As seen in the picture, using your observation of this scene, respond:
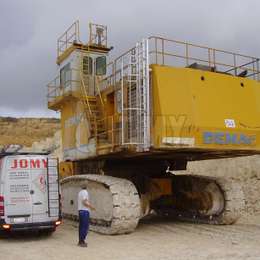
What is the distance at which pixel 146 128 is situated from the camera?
12.9m

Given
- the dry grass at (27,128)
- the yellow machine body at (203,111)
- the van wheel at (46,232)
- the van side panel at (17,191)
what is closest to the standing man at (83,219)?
the van side panel at (17,191)

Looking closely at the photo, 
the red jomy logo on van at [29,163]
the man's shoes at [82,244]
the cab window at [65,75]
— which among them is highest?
the cab window at [65,75]

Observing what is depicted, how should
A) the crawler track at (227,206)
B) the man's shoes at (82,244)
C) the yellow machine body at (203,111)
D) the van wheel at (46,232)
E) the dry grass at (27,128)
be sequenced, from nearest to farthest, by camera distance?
→ the man's shoes at (82,244), the yellow machine body at (203,111), the van wheel at (46,232), the crawler track at (227,206), the dry grass at (27,128)

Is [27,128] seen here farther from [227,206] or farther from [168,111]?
[168,111]

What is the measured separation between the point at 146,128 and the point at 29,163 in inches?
119

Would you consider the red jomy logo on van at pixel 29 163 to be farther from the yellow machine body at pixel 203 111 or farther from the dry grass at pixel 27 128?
the dry grass at pixel 27 128

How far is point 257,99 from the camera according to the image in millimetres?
14547

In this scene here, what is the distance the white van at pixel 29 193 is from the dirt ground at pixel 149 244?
20.0 inches

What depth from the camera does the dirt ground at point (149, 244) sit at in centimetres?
1115

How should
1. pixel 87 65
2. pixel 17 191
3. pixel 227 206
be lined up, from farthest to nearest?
pixel 87 65
pixel 227 206
pixel 17 191

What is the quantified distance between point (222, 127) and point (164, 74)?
203 centimetres

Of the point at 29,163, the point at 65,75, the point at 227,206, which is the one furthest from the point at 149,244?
the point at 65,75

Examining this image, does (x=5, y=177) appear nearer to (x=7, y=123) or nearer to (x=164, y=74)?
(x=164, y=74)

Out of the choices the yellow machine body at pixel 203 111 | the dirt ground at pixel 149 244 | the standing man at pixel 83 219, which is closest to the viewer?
the dirt ground at pixel 149 244
